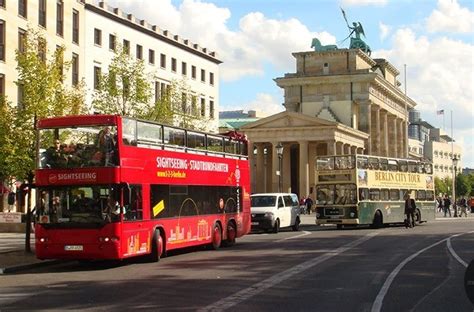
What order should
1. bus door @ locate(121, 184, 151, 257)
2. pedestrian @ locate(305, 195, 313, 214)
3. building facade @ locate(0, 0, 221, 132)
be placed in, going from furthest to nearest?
pedestrian @ locate(305, 195, 313, 214) < building facade @ locate(0, 0, 221, 132) < bus door @ locate(121, 184, 151, 257)

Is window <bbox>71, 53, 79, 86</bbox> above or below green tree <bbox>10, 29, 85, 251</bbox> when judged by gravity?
above

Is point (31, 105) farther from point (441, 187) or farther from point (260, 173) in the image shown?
point (441, 187)

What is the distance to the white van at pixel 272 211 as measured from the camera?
113ft

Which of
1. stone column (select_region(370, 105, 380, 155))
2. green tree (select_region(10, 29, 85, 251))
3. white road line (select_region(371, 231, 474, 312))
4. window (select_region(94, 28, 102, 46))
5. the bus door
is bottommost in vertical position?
white road line (select_region(371, 231, 474, 312))

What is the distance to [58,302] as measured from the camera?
471 inches

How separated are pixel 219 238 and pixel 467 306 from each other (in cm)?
1384

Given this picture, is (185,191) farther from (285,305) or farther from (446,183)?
(446,183)

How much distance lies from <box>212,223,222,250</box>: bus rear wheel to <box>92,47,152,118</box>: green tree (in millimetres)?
12440

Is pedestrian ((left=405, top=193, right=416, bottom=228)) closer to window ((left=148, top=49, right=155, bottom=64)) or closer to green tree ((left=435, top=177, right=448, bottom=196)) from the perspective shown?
window ((left=148, top=49, right=155, bottom=64))

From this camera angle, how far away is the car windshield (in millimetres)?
35066

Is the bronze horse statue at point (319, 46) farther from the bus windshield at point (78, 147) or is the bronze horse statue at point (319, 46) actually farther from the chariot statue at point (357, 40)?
the bus windshield at point (78, 147)

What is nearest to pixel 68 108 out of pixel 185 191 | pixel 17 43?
pixel 185 191

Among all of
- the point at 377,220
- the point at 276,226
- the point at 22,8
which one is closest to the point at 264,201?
the point at 276,226

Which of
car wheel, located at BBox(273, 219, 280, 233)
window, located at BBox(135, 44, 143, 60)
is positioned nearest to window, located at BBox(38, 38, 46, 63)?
car wheel, located at BBox(273, 219, 280, 233)
